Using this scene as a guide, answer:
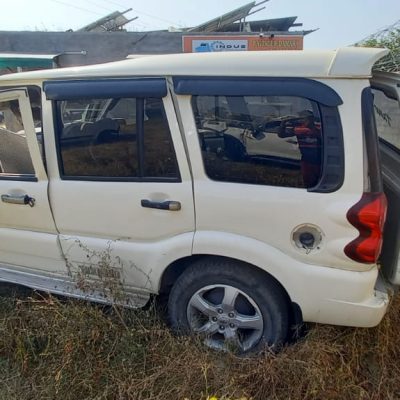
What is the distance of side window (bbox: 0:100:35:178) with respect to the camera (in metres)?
2.87

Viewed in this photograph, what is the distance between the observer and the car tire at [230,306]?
220 cm

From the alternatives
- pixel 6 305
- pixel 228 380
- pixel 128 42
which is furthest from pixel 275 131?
pixel 128 42

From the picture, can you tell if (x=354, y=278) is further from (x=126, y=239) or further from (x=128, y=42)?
(x=128, y=42)

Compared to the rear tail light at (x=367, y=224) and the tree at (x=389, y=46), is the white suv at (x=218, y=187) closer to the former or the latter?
the rear tail light at (x=367, y=224)

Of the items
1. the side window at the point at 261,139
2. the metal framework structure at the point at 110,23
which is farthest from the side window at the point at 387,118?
the metal framework structure at the point at 110,23

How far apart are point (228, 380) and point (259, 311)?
421 mm

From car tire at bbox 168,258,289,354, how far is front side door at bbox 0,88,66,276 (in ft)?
3.14

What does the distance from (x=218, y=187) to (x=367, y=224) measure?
81cm

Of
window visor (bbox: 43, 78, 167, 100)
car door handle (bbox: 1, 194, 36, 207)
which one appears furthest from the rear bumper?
car door handle (bbox: 1, 194, 36, 207)

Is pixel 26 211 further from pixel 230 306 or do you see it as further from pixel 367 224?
pixel 367 224

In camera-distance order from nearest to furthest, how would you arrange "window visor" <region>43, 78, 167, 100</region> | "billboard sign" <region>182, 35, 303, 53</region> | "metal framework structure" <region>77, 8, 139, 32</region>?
"window visor" <region>43, 78, 167, 100</region>
"billboard sign" <region>182, 35, 303, 53</region>
"metal framework structure" <region>77, 8, 139, 32</region>

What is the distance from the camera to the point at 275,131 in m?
2.05

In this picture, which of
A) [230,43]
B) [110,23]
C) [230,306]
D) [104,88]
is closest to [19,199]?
[104,88]

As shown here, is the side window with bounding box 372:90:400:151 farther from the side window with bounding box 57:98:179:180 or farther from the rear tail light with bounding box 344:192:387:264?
the side window with bounding box 57:98:179:180
